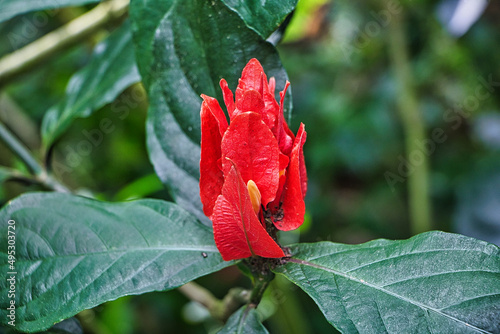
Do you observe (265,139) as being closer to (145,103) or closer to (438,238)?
(438,238)

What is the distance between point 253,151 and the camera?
17.3 inches

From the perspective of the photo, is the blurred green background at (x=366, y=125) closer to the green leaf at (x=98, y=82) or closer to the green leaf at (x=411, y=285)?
the green leaf at (x=98, y=82)

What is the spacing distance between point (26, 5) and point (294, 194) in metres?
0.60

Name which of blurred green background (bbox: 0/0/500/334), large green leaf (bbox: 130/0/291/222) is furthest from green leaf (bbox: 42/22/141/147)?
blurred green background (bbox: 0/0/500/334)

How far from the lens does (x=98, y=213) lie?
0.54 metres

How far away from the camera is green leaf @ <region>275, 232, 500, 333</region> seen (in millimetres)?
385

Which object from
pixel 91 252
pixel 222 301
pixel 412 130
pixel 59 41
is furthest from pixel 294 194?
pixel 412 130

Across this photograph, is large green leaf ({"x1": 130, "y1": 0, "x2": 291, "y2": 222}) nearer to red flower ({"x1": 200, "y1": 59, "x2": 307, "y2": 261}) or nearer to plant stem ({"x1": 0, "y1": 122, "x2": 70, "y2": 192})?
red flower ({"x1": 200, "y1": 59, "x2": 307, "y2": 261})

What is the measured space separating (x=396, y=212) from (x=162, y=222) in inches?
74.2

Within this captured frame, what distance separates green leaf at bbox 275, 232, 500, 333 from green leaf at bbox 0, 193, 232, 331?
13cm

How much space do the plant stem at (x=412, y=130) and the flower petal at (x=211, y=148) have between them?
1407mm

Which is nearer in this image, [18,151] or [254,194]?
[254,194]

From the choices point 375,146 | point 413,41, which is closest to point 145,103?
point 375,146

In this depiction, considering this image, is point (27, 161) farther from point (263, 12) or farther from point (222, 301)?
point (263, 12)
